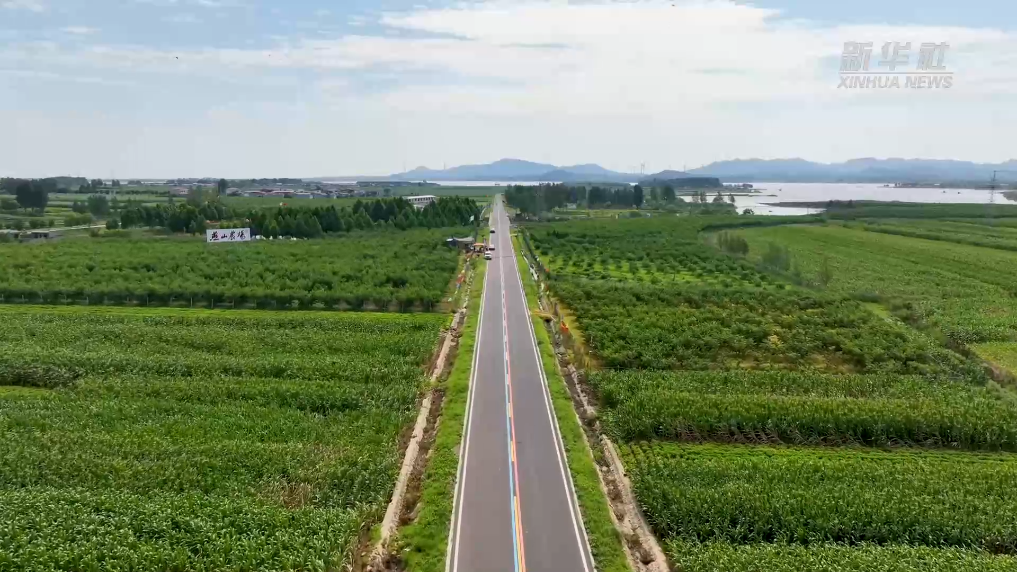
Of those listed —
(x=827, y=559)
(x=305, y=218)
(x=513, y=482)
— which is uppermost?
(x=305, y=218)

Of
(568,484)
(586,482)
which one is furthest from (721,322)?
(568,484)

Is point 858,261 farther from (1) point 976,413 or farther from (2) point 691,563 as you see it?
(2) point 691,563

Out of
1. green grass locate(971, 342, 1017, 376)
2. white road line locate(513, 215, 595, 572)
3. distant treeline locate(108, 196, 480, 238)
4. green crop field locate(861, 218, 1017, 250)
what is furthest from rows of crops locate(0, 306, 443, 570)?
green crop field locate(861, 218, 1017, 250)

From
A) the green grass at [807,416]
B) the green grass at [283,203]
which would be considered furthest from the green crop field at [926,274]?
the green grass at [283,203]

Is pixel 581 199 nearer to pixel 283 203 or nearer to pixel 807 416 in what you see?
pixel 283 203

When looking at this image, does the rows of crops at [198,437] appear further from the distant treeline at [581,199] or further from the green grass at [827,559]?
the distant treeline at [581,199]

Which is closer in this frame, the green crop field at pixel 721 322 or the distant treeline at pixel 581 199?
the green crop field at pixel 721 322

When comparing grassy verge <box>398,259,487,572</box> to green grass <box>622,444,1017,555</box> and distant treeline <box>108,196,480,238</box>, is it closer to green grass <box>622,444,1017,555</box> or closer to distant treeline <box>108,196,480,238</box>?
green grass <box>622,444,1017,555</box>

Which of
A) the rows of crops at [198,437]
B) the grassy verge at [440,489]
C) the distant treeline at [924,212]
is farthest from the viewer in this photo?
the distant treeline at [924,212]
